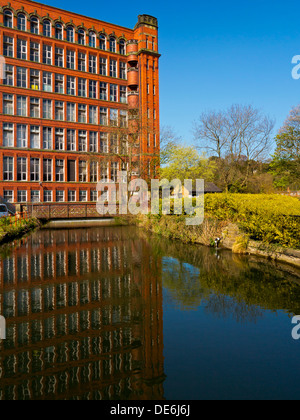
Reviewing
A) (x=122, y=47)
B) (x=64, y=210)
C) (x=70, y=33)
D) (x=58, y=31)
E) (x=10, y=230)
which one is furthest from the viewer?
(x=122, y=47)

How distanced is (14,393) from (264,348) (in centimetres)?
324

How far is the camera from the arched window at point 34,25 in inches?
1656

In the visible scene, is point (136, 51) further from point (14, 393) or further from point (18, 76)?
point (14, 393)

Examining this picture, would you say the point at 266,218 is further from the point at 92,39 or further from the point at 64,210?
the point at 92,39

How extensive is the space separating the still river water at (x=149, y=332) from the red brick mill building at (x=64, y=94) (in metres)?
27.5

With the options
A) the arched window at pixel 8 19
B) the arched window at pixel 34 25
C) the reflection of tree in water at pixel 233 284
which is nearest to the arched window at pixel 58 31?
the arched window at pixel 34 25

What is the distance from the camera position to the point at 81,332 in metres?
5.04

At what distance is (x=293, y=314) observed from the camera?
19.3 ft

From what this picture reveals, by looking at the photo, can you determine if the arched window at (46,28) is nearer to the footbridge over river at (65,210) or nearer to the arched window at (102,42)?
the arched window at (102,42)

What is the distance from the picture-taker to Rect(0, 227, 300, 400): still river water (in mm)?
3586

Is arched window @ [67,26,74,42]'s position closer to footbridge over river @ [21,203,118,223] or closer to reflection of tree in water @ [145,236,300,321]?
footbridge over river @ [21,203,118,223]

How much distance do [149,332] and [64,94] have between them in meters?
44.3

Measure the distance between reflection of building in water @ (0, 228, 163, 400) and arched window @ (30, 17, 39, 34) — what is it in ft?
138

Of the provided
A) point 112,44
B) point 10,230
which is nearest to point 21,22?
point 112,44
